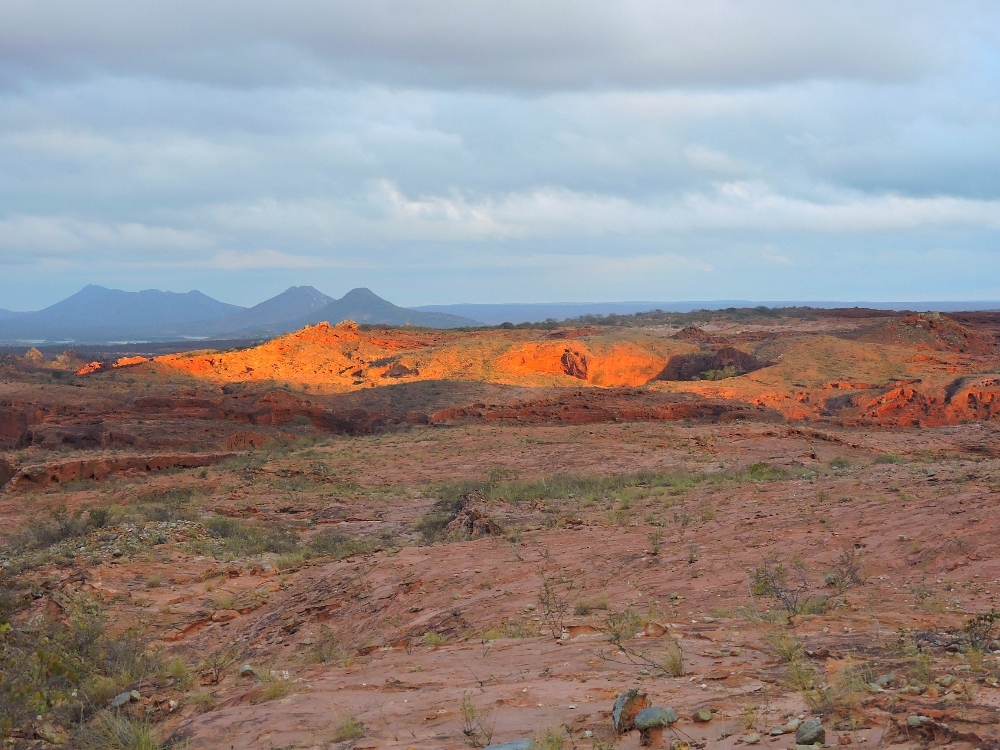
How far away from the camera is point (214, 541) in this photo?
1233 centimetres

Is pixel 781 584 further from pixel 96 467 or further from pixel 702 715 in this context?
pixel 96 467

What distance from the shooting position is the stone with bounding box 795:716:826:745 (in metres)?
3.60

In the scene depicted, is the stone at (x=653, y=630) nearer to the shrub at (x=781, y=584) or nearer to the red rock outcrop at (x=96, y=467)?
the shrub at (x=781, y=584)

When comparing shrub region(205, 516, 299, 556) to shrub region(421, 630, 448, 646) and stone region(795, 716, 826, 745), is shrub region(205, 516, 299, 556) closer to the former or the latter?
shrub region(421, 630, 448, 646)

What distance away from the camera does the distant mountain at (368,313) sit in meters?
163

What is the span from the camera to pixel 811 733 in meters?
3.61

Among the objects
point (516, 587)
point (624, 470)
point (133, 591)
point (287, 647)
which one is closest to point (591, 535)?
point (516, 587)

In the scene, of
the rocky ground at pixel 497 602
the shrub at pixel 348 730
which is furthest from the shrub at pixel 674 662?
the shrub at pixel 348 730

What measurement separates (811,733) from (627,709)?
0.91 metres

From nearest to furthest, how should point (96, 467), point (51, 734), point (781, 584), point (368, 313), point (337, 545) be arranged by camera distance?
point (51, 734)
point (781, 584)
point (337, 545)
point (96, 467)
point (368, 313)

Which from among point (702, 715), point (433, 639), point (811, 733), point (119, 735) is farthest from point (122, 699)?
point (811, 733)

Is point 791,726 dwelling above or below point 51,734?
above

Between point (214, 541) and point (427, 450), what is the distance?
1059 cm

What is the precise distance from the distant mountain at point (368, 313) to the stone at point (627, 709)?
154892 millimetres
